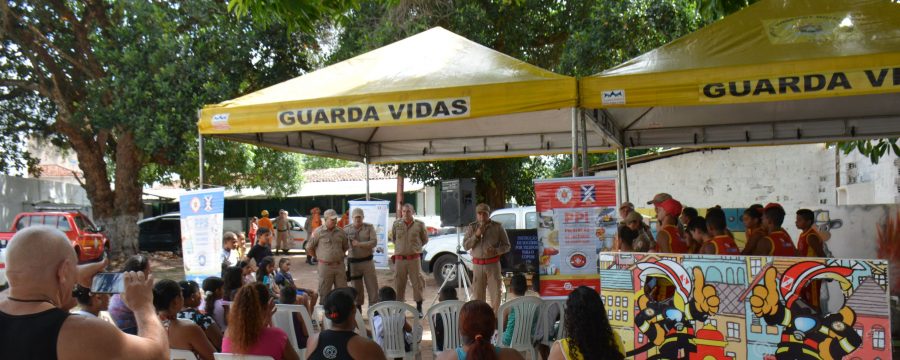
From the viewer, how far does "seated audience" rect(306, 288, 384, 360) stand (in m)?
3.58

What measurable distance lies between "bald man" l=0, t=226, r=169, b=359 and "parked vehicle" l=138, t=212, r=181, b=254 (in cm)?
2135

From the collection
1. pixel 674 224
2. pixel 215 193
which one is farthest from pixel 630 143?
pixel 215 193

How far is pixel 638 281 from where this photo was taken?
15.5 feet

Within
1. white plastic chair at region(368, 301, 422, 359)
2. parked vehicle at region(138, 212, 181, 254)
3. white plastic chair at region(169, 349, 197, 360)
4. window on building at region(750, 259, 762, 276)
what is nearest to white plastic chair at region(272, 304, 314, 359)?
white plastic chair at region(368, 301, 422, 359)

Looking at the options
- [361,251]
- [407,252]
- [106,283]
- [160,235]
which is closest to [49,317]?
[106,283]

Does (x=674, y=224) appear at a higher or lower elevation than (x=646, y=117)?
lower

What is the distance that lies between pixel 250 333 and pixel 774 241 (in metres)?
4.12

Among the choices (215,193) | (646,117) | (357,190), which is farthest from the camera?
(357,190)

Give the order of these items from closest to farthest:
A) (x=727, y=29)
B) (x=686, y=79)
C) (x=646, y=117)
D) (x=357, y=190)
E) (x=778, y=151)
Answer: (x=686, y=79) < (x=727, y=29) < (x=646, y=117) < (x=778, y=151) < (x=357, y=190)

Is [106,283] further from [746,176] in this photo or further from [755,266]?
[746,176]

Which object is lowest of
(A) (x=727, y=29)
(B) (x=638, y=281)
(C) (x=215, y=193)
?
(B) (x=638, y=281)

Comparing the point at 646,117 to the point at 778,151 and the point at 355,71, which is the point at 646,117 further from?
the point at 778,151

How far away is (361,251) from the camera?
370 inches

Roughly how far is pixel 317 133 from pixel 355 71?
246 cm
